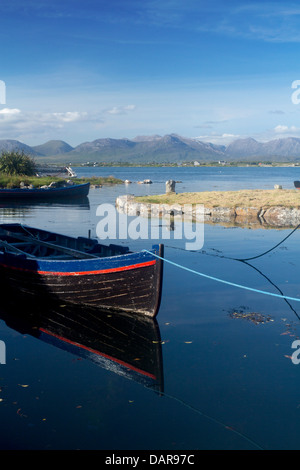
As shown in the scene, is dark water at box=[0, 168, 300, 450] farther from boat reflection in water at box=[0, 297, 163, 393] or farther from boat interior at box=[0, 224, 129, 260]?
boat interior at box=[0, 224, 129, 260]

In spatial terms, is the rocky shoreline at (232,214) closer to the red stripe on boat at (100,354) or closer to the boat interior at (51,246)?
the boat interior at (51,246)

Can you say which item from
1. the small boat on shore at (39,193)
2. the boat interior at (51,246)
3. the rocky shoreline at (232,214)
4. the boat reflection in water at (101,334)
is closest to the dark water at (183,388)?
the boat reflection in water at (101,334)

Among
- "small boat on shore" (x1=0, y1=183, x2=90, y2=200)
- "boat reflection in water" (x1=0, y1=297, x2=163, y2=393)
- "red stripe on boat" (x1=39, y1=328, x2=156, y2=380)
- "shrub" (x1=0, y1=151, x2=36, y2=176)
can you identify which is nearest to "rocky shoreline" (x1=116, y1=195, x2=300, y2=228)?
"small boat on shore" (x1=0, y1=183, x2=90, y2=200)

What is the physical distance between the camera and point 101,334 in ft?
37.4

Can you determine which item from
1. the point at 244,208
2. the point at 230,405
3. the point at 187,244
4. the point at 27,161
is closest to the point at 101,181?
the point at 27,161

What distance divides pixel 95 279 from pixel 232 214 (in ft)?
72.7

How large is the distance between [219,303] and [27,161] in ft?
194

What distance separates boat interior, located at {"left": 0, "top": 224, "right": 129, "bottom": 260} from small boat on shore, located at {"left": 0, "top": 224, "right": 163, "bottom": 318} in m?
0.08

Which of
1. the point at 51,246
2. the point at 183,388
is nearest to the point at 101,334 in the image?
the point at 183,388

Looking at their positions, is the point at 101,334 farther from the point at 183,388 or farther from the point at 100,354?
the point at 183,388

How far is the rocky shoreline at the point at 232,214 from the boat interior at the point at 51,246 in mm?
14580

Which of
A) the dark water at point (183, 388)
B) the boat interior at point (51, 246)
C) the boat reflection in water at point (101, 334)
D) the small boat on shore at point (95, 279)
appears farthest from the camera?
the boat interior at point (51, 246)

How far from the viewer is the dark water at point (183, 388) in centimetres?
705

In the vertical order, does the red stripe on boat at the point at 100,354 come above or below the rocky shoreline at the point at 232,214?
below
